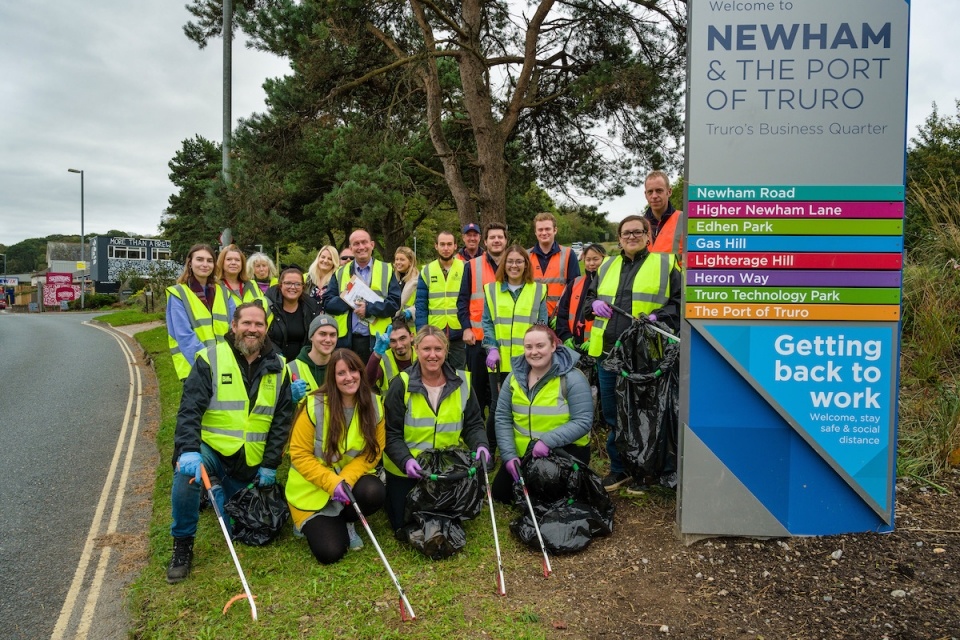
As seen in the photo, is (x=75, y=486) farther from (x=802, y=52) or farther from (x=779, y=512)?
(x=802, y=52)

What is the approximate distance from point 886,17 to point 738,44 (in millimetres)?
774

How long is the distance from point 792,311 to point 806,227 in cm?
47

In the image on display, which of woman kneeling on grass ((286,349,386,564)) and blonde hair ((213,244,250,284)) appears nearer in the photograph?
woman kneeling on grass ((286,349,386,564))

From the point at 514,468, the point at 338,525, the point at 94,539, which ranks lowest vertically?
the point at 94,539

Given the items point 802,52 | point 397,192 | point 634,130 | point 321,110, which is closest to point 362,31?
point 321,110

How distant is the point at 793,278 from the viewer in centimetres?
353

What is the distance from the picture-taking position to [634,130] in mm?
10109

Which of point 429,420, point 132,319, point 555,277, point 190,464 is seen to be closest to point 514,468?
point 429,420

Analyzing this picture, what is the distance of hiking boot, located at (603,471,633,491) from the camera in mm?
4578

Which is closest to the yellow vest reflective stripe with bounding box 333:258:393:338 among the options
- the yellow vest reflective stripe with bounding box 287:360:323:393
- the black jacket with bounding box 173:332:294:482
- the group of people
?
the group of people

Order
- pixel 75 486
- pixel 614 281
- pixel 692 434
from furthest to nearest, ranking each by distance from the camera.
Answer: pixel 75 486 → pixel 614 281 → pixel 692 434

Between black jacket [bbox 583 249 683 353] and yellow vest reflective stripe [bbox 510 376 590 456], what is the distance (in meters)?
0.55

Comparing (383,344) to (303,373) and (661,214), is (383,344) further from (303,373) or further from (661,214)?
(661,214)

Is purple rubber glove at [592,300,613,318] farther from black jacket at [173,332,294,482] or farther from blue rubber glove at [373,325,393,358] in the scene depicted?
black jacket at [173,332,294,482]
